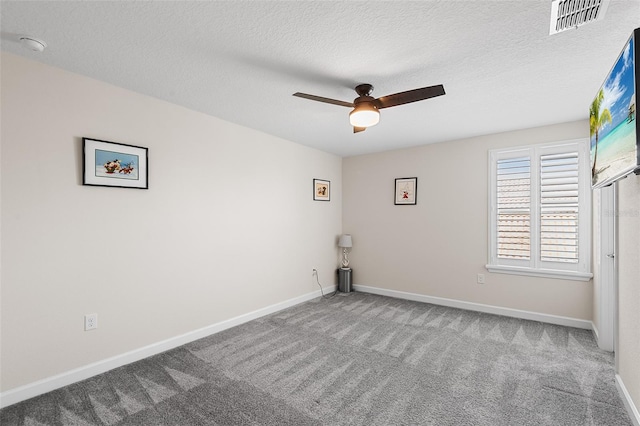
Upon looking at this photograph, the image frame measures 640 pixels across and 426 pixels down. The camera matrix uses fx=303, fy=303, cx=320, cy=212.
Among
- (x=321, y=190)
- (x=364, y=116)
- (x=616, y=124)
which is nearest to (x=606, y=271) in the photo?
(x=616, y=124)

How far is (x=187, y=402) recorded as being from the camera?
7.30 feet

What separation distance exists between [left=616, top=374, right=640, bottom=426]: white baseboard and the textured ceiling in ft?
7.97

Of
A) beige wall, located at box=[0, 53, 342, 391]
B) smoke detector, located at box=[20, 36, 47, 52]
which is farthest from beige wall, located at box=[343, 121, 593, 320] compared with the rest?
smoke detector, located at box=[20, 36, 47, 52]

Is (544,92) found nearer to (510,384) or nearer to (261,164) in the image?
(510,384)

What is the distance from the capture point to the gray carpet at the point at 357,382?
2082 mm

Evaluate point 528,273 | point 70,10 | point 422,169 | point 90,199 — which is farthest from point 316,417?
point 422,169

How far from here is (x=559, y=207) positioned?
3789mm

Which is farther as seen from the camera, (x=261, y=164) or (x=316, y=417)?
(x=261, y=164)

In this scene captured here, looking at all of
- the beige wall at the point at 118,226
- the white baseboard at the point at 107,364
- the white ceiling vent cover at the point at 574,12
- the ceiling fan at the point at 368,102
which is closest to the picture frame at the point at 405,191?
the beige wall at the point at 118,226

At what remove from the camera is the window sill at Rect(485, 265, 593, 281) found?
366 centimetres

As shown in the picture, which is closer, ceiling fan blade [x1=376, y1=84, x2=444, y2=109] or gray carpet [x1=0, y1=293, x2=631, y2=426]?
gray carpet [x1=0, y1=293, x2=631, y2=426]

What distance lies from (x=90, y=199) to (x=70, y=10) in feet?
4.77

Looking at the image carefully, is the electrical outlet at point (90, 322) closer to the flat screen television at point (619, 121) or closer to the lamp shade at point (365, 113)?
the lamp shade at point (365, 113)

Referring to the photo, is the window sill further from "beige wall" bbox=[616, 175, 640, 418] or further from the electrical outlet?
the electrical outlet
